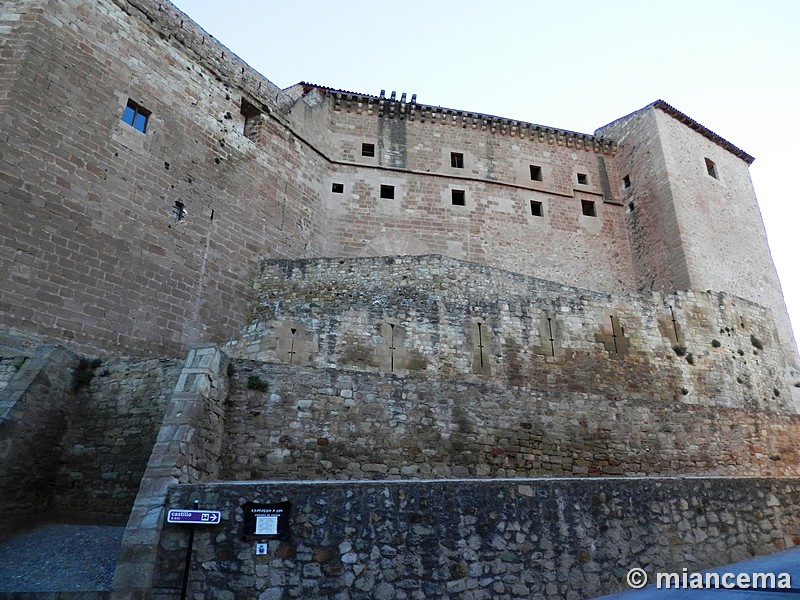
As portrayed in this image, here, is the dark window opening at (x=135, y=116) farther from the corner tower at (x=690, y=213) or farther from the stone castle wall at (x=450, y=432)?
the corner tower at (x=690, y=213)

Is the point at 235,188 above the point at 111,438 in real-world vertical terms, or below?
above

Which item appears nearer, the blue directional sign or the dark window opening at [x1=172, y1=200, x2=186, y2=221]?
the blue directional sign

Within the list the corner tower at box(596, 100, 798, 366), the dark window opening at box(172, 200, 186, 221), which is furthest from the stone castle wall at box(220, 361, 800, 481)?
the corner tower at box(596, 100, 798, 366)

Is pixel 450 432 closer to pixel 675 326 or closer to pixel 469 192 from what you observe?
pixel 675 326

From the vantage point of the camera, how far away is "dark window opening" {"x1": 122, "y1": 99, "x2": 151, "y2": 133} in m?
12.5

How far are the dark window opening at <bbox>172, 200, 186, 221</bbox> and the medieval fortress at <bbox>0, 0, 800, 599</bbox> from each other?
0.06m

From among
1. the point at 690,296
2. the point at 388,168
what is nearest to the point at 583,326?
the point at 690,296

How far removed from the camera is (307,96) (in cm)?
1873

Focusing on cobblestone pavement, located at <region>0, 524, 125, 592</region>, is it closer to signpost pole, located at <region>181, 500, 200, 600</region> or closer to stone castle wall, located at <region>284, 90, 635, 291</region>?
signpost pole, located at <region>181, 500, 200, 600</region>

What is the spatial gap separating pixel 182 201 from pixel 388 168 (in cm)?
800

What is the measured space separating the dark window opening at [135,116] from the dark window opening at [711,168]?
1962 centimetres

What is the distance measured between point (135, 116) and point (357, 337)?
7330mm

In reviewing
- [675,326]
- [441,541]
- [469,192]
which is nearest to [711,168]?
[469,192]

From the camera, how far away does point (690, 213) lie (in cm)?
1920
